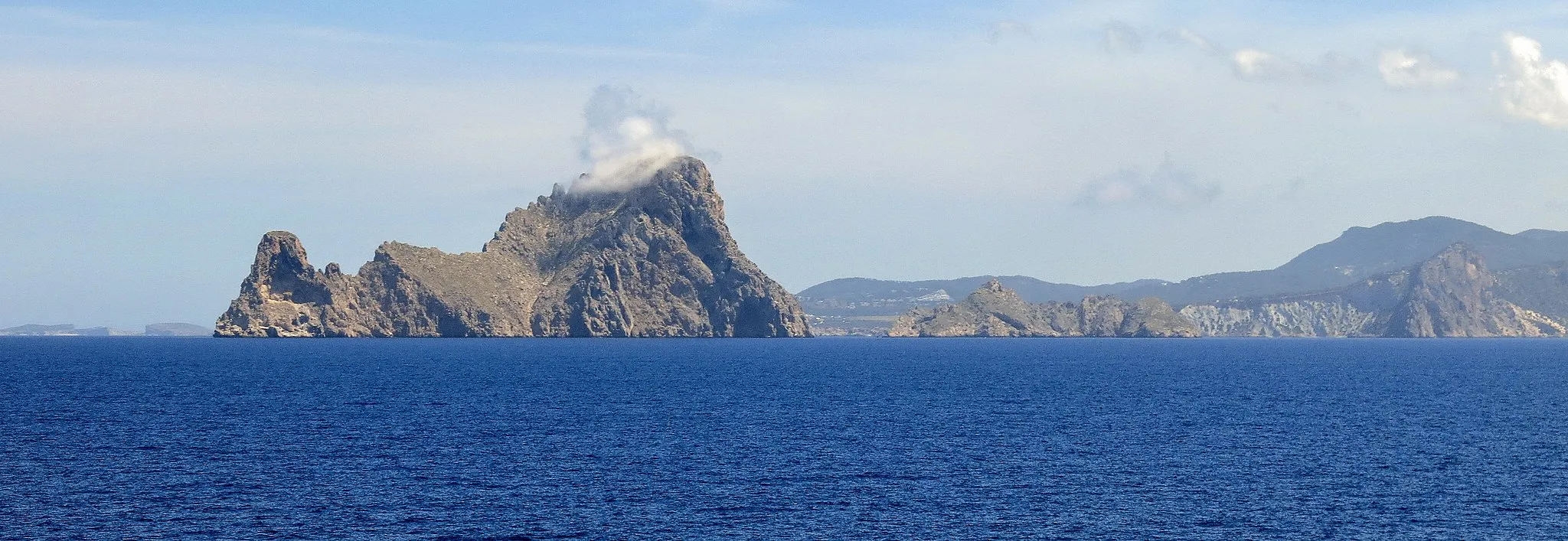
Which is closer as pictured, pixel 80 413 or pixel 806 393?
pixel 80 413

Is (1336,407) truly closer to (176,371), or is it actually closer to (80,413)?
(80,413)

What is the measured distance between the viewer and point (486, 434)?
103 m

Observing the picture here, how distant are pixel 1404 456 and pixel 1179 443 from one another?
14.4m

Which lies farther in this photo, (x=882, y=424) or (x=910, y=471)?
(x=882, y=424)

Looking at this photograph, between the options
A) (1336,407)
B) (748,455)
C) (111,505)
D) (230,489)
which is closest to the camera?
(111,505)

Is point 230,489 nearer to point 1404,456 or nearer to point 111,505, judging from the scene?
point 111,505

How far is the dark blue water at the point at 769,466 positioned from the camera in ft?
217

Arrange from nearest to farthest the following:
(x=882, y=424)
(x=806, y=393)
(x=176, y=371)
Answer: (x=882, y=424)
(x=806, y=393)
(x=176, y=371)

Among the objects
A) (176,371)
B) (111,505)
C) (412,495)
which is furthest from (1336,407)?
(176,371)

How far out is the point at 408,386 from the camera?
6280 inches

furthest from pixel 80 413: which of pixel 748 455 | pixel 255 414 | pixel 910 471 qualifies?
pixel 910 471

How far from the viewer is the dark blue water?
66.1 metres

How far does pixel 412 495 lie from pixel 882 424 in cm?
4762

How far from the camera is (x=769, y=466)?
85375 mm
